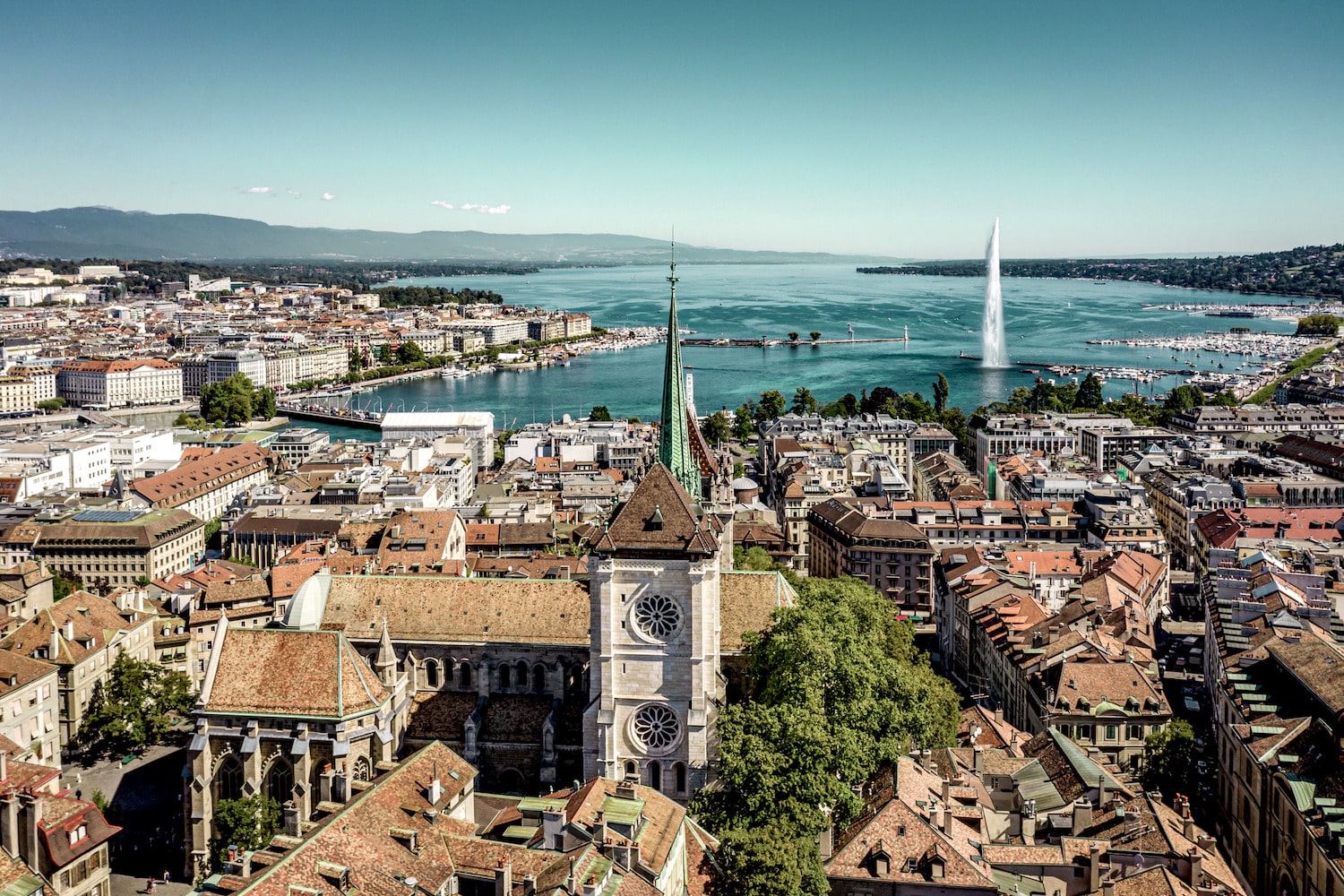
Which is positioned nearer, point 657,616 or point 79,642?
point 657,616

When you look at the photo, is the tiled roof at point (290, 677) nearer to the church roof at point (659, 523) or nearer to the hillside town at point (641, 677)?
the hillside town at point (641, 677)

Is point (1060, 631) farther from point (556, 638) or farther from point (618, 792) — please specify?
point (618, 792)

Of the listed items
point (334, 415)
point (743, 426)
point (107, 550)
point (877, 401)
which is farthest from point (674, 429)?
point (334, 415)

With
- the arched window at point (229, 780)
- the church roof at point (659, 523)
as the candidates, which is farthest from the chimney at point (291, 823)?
the church roof at point (659, 523)

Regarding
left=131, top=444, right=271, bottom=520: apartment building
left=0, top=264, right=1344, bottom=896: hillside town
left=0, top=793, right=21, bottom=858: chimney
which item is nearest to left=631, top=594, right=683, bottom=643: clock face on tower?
left=0, top=264, right=1344, bottom=896: hillside town

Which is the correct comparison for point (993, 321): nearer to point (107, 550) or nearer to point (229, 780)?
point (107, 550)

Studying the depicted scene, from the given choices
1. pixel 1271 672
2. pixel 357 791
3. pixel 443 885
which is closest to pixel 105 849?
pixel 357 791
